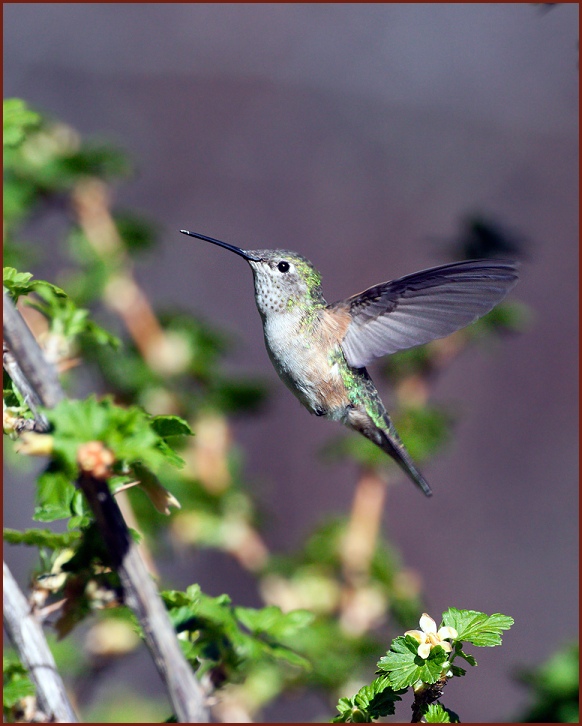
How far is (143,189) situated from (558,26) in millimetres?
6303

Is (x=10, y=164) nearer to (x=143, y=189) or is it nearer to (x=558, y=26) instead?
(x=143, y=189)

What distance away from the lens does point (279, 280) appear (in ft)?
8.87

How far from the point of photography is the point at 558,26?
36.1ft

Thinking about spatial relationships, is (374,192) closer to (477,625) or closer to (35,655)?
(477,625)

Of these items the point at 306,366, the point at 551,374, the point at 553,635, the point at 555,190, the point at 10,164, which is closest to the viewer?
the point at 306,366

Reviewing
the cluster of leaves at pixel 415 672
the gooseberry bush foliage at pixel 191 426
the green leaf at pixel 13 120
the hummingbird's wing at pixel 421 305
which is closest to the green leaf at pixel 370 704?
the cluster of leaves at pixel 415 672

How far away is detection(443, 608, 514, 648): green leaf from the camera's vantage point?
151cm

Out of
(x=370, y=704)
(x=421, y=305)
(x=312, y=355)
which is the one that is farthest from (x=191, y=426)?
(x=370, y=704)

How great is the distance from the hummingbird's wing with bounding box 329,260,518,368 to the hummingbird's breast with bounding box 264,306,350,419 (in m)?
0.05

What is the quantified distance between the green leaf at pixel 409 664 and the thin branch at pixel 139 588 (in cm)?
36

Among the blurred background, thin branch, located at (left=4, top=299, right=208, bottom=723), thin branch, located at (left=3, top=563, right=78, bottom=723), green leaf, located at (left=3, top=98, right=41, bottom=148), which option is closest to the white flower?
thin branch, located at (left=4, top=299, right=208, bottom=723)

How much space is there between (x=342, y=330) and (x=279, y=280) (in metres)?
0.27

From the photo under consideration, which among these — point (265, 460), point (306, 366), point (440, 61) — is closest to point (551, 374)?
point (265, 460)

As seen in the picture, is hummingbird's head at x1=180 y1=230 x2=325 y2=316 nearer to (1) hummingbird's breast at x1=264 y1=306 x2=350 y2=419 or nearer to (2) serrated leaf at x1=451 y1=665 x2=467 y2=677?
(1) hummingbird's breast at x1=264 y1=306 x2=350 y2=419
